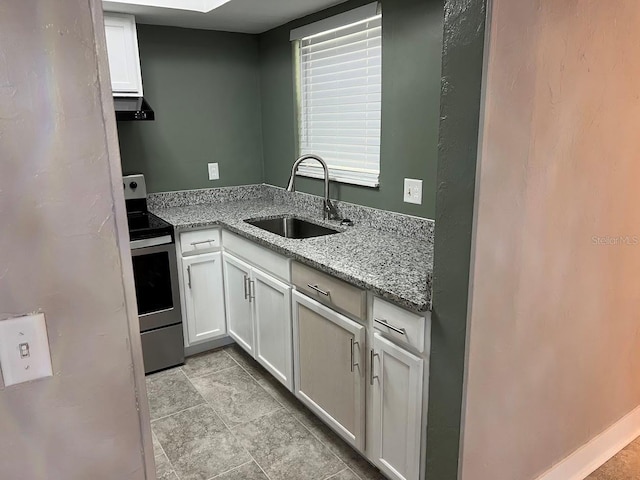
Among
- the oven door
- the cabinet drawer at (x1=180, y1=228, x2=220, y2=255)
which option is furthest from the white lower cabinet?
the oven door

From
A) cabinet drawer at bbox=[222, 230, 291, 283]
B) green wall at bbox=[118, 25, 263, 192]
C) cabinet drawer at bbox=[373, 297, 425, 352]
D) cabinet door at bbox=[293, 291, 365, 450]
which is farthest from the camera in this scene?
green wall at bbox=[118, 25, 263, 192]

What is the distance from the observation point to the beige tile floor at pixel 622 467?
200cm

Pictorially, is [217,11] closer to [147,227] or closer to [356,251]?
[147,227]

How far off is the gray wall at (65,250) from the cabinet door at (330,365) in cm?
111

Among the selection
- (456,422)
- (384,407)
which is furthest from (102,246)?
(384,407)

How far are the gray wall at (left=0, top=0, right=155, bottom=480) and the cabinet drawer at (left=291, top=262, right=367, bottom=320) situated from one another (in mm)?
1020

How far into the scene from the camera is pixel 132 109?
109 inches

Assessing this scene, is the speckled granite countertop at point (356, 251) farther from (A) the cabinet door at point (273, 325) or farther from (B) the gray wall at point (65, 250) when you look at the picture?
(B) the gray wall at point (65, 250)

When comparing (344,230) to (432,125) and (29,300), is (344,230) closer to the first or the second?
(432,125)

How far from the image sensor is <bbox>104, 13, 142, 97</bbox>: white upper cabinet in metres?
2.69

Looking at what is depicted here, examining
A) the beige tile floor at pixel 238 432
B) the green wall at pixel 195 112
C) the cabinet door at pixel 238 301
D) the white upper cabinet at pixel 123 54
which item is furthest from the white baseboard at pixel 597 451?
the white upper cabinet at pixel 123 54

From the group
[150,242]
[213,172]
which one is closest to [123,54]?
[213,172]

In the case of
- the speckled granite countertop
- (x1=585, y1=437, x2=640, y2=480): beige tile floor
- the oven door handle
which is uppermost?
the speckled granite countertop

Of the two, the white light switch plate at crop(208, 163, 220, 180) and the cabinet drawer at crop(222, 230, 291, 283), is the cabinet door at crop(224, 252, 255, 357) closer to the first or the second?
the cabinet drawer at crop(222, 230, 291, 283)
